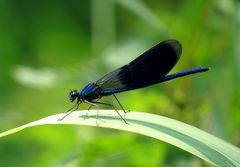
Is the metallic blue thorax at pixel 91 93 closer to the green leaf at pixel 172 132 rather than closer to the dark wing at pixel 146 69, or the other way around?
the dark wing at pixel 146 69

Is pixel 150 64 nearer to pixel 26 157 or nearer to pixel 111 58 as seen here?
pixel 111 58

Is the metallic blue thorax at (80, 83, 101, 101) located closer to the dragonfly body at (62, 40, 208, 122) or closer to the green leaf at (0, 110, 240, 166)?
the dragonfly body at (62, 40, 208, 122)

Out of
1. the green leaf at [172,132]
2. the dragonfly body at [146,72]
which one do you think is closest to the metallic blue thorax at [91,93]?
the dragonfly body at [146,72]

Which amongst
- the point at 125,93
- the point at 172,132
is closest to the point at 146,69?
A: the point at 172,132

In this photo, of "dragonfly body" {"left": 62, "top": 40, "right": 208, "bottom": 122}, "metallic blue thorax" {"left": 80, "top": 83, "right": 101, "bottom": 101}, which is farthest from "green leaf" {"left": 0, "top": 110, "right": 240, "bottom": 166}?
"metallic blue thorax" {"left": 80, "top": 83, "right": 101, "bottom": 101}

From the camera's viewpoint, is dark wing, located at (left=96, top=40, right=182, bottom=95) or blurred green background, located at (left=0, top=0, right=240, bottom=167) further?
blurred green background, located at (left=0, top=0, right=240, bottom=167)

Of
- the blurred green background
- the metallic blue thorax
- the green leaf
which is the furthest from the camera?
the blurred green background

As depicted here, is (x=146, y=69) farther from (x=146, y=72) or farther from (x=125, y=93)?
(x=125, y=93)

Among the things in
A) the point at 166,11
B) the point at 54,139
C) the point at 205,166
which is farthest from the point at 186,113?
the point at 166,11
